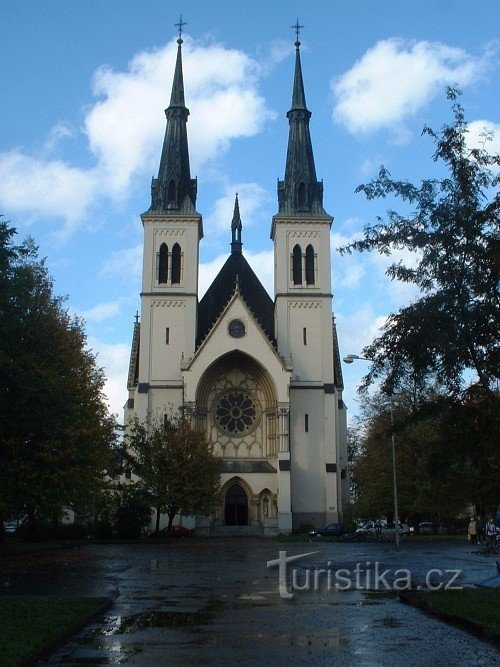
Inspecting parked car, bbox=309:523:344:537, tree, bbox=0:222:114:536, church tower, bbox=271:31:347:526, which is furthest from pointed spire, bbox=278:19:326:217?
tree, bbox=0:222:114:536

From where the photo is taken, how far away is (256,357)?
55.7 meters

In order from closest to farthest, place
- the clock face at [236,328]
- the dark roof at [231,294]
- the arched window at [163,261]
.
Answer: the clock face at [236,328]
the arched window at [163,261]
the dark roof at [231,294]

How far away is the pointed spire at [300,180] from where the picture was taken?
60.4 metres

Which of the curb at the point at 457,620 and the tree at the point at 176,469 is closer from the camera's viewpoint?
the curb at the point at 457,620

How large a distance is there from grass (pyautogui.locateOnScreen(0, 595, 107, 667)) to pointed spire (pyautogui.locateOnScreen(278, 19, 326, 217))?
49163 mm

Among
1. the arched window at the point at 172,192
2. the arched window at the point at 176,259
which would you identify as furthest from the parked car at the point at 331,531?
the arched window at the point at 172,192

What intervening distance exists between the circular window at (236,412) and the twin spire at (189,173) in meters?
13.9

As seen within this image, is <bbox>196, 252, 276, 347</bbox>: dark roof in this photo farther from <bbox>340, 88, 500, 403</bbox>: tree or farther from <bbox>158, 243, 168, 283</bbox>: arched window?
<bbox>340, 88, 500, 403</bbox>: tree

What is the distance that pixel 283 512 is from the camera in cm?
5272

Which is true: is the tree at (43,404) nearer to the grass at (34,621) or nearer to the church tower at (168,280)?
the grass at (34,621)

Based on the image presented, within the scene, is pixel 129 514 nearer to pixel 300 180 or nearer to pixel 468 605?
pixel 300 180

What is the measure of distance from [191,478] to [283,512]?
8.63 metres

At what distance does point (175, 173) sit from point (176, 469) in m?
23.9

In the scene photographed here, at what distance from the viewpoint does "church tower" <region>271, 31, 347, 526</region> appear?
55750 millimetres
